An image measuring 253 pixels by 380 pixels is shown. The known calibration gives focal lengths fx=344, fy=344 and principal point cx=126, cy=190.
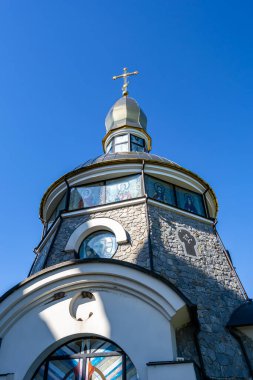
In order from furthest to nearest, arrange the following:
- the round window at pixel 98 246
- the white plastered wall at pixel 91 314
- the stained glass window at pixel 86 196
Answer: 1. the stained glass window at pixel 86 196
2. the round window at pixel 98 246
3. the white plastered wall at pixel 91 314

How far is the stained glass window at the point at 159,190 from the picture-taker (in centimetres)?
962

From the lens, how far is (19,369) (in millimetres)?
5227

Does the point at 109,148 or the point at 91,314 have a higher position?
the point at 109,148

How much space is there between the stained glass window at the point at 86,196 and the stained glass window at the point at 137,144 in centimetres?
476

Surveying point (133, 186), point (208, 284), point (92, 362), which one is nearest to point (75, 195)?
point (133, 186)

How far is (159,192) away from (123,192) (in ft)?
3.38

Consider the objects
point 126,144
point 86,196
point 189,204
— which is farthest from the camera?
point 126,144

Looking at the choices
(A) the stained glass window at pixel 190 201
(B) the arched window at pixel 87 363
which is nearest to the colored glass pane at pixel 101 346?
(B) the arched window at pixel 87 363

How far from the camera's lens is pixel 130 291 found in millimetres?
5598

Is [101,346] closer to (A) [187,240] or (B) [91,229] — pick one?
(B) [91,229]

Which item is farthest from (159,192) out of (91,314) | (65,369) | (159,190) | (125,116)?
(125,116)

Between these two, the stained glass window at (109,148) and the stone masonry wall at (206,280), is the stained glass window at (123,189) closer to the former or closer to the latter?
the stone masonry wall at (206,280)

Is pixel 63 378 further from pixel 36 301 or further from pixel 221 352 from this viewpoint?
pixel 221 352

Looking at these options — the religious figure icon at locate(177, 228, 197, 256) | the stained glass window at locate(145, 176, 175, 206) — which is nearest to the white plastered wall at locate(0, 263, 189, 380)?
the religious figure icon at locate(177, 228, 197, 256)
